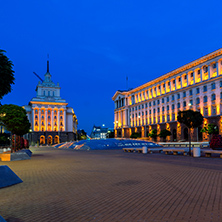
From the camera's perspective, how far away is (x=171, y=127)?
75.6m

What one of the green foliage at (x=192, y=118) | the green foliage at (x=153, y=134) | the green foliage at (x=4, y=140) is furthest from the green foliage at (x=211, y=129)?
the green foliage at (x=4, y=140)

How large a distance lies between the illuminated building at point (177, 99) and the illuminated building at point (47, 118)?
3435 cm

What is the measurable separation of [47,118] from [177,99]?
7546cm

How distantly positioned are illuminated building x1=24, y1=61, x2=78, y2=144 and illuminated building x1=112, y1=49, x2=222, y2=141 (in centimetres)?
3435

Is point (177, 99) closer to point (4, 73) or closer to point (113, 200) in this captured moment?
point (4, 73)

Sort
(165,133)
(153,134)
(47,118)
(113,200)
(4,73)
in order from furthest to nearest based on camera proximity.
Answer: (47,118)
(153,134)
(165,133)
(4,73)
(113,200)

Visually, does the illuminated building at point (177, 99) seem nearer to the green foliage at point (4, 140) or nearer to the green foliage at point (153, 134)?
the green foliage at point (153, 134)

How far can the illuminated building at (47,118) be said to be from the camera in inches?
4722

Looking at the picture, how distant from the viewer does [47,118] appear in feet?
405

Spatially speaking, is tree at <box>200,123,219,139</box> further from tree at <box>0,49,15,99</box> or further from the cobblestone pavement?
tree at <box>0,49,15,99</box>

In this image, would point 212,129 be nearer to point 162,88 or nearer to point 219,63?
point 219,63

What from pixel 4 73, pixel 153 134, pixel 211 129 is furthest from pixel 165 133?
pixel 4 73

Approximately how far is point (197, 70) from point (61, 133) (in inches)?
3192

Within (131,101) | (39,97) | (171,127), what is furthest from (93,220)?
(39,97)
